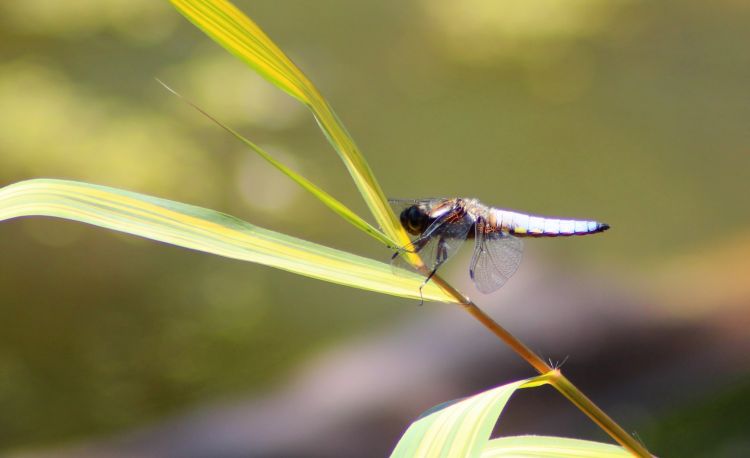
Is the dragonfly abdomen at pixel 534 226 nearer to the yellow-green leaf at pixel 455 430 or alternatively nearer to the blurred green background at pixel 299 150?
the yellow-green leaf at pixel 455 430

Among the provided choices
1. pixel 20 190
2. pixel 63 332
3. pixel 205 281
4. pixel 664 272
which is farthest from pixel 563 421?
pixel 63 332

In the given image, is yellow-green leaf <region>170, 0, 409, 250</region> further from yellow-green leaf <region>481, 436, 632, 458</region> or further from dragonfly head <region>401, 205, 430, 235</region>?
dragonfly head <region>401, 205, 430, 235</region>

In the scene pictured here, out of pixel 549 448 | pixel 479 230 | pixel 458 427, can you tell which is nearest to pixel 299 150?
pixel 479 230

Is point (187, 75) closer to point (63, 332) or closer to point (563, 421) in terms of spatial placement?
point (63, 332)


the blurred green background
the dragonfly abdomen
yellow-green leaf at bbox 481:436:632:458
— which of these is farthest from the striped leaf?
the blurred green background

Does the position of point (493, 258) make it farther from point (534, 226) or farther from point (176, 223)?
point (176, 223)

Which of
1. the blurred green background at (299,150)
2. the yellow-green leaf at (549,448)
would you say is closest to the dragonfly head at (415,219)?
the yellow-green leaf at (549,448)

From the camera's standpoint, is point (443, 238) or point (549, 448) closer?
point (549, 448)
